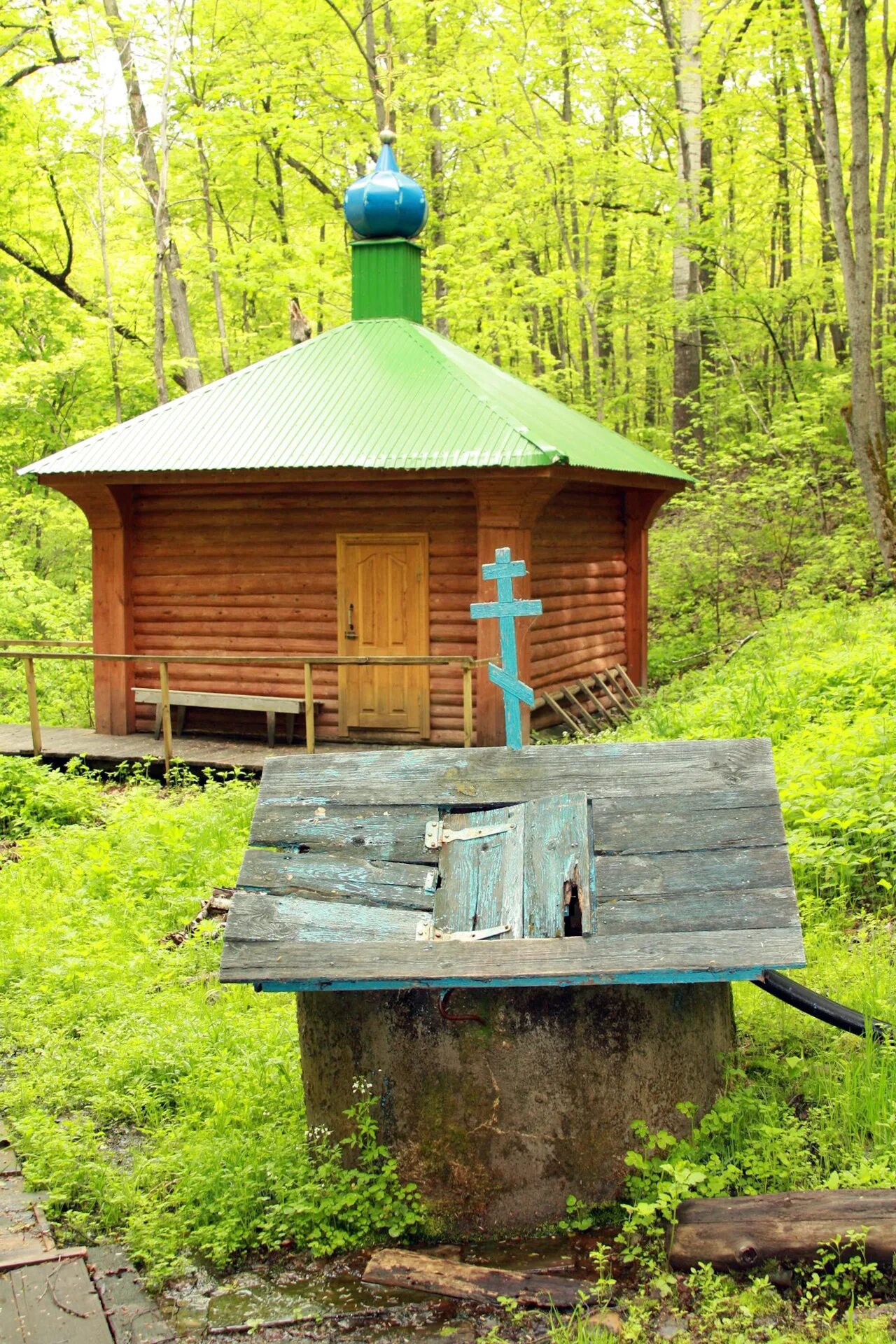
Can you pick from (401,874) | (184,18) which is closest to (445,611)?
(401,874)

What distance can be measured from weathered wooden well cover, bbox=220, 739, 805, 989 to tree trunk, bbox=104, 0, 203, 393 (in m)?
14.2

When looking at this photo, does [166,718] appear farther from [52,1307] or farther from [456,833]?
[52,1307]

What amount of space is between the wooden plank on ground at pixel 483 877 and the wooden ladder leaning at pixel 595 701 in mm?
7862

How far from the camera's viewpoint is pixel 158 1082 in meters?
5.67

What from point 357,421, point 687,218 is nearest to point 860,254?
point 357,421

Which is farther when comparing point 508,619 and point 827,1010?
point 508,619

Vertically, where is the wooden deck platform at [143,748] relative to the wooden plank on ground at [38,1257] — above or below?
above

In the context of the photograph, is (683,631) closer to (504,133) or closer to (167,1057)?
(504,133)

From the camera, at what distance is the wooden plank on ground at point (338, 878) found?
443 centimetres

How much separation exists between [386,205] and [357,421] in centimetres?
335

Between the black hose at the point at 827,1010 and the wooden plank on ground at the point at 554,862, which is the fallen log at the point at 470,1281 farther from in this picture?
the black hose at the point at 827,1010

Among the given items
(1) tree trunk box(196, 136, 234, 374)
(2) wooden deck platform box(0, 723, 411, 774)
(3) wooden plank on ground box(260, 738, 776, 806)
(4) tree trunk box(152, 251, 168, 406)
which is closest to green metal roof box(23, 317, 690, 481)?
(2) wooden deck platform box(0, 723, 411, 774)

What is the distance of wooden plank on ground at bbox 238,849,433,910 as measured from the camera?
443cm

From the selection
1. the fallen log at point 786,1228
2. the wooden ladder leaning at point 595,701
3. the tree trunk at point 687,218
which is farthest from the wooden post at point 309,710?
the tree trunk at point 687,218
